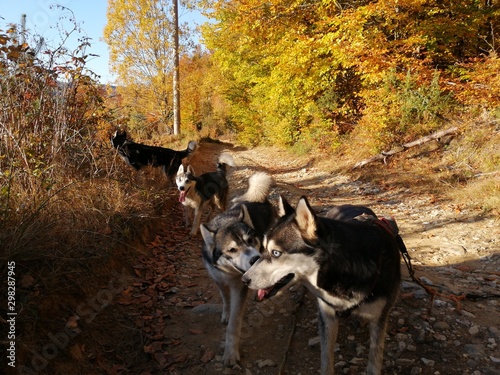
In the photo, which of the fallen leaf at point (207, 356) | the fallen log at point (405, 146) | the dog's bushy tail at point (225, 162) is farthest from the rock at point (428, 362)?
the fallen log at point (405, 146)

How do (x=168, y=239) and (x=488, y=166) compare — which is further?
(x=488, y=166)

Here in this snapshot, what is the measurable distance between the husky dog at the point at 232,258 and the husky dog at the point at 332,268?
2.48 feet

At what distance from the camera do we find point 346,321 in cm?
339

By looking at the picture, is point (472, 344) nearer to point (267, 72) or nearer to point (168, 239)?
point (168, 239)

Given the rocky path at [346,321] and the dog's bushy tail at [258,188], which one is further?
the dog's bushy tail at [258,188]

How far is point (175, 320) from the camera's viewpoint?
379 cm

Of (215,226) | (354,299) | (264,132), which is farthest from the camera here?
(264,132)

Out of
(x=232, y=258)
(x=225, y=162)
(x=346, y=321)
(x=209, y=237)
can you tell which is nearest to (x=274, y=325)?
(x=346, y=321)

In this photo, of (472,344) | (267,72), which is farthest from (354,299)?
(267,72)

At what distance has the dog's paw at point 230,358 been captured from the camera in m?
3.09

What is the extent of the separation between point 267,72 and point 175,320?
15257 millimetres

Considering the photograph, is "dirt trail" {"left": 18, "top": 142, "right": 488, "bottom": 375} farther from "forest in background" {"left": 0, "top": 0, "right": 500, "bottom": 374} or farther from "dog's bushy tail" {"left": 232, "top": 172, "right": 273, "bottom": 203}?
"dog's bushy tail" {"left": 232, "top": 172, "right": 273, "bottom": 203}

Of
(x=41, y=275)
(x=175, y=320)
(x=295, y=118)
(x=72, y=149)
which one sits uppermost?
(x=295, y=118)

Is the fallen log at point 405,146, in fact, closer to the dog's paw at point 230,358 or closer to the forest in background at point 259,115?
the forest in background at point 259,115
